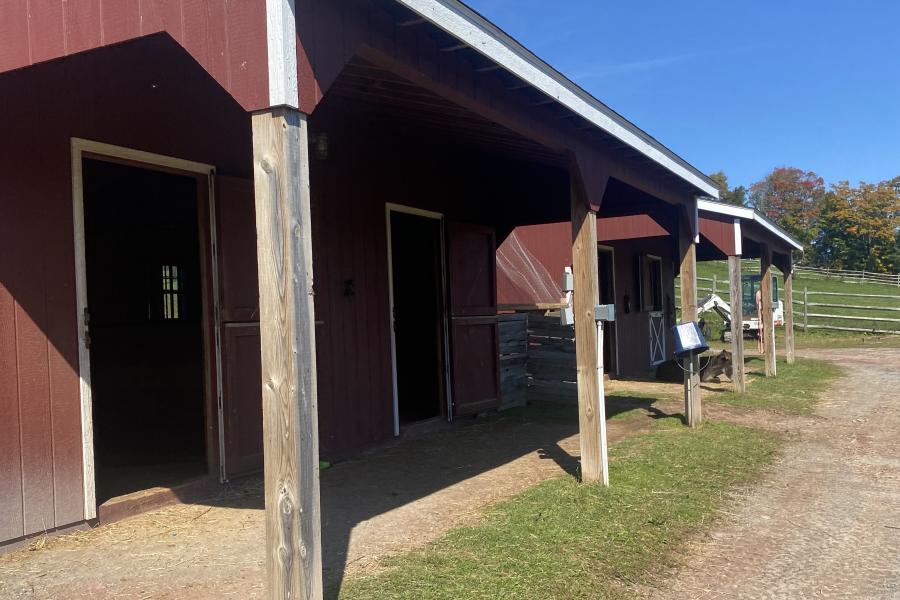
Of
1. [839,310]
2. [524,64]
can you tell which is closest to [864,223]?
[839,310]

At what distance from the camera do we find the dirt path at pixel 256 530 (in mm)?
3389

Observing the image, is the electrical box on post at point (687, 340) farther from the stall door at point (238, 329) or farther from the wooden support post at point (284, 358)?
the wooden support post at point (284, 358)

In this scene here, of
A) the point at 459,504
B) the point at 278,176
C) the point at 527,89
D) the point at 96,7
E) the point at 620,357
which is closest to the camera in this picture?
the point at 278,176

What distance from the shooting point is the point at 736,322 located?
9680mm

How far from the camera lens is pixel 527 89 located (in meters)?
4.43

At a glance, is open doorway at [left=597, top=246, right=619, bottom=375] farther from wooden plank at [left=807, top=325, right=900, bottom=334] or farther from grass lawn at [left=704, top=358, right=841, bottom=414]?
wooden plank at [left=807, top=325, right=900, bottom=334]

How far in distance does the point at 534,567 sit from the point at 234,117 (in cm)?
369

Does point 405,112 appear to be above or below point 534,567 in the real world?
above

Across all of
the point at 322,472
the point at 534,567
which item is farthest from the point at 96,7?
the point at 322,472

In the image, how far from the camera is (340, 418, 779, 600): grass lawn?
3.27 m

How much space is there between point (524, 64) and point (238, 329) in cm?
272

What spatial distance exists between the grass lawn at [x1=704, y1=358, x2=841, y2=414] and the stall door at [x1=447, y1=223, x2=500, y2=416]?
3.22m

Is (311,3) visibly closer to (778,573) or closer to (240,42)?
(240,42)

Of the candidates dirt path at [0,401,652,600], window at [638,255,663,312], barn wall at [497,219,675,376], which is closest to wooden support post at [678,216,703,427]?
dirt path at [0,401,652,600]
